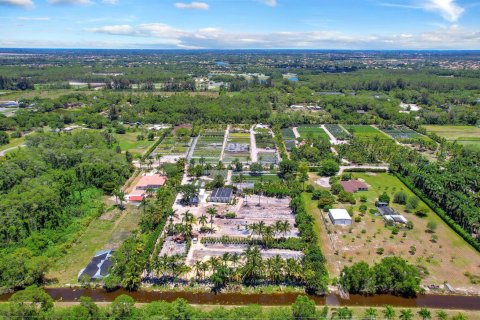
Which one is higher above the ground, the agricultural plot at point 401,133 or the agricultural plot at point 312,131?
the agricultural plot at point 401,133

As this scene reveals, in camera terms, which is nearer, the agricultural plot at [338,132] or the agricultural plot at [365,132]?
the agricultural plot at [338,132]

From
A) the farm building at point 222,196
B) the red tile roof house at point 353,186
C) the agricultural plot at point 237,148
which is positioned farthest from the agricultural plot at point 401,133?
the farm building at point 222,196

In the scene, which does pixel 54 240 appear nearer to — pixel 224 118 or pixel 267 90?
pixel 224 118

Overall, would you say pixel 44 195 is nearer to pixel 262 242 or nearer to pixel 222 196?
pixel 222 196

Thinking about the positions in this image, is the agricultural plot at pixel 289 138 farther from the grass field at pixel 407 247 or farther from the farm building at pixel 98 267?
the farm building at pixel 98 267

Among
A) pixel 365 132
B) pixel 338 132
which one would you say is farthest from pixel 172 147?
pixel 365 132

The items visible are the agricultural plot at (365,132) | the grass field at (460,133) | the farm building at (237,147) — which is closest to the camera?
the farm building at (237,147)

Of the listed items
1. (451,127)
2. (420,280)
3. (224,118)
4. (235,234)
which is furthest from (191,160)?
(451,127)
